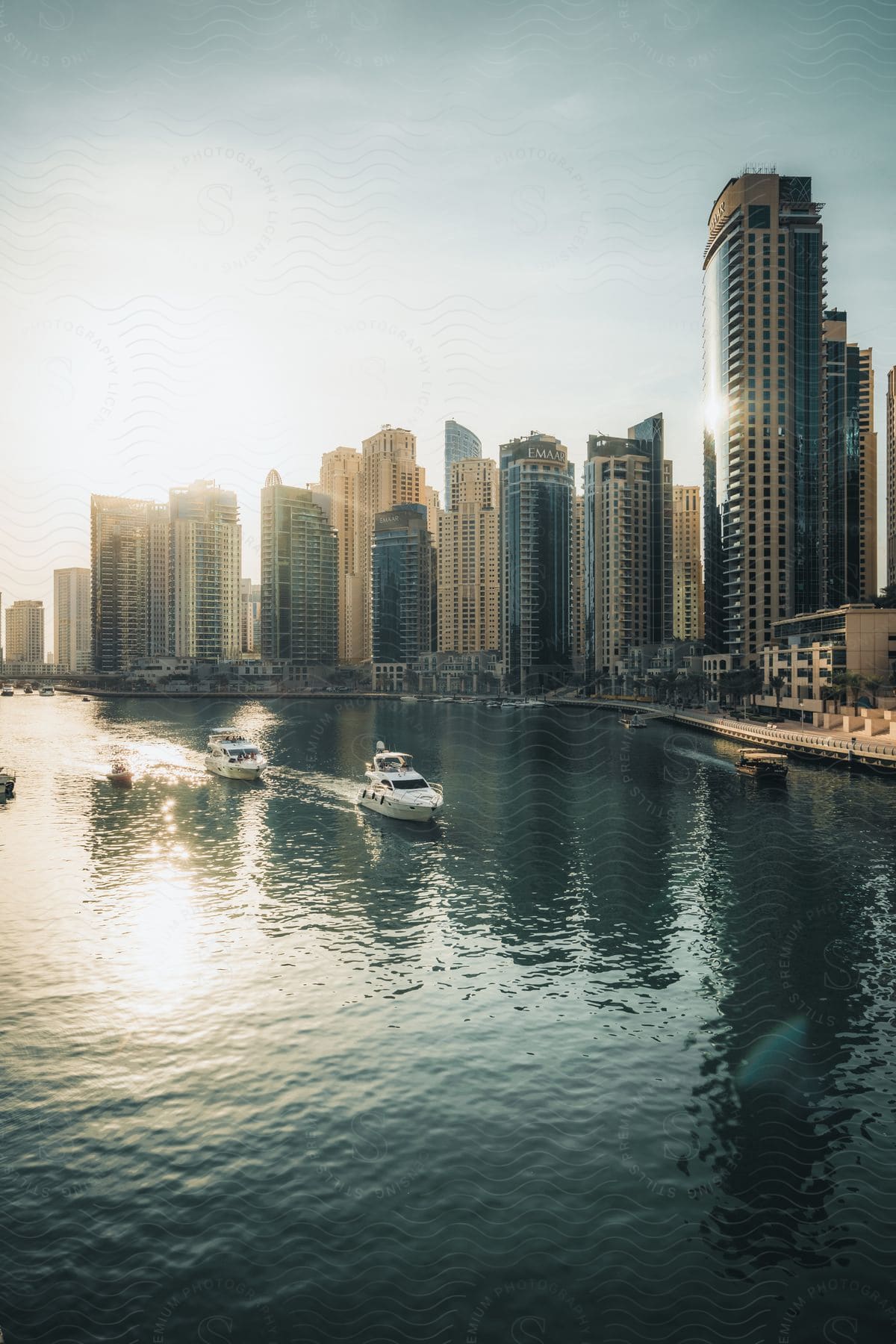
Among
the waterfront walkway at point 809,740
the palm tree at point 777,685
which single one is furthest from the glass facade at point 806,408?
the waterfront walkway at point 809,740

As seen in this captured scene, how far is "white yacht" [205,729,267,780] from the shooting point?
81.4 metres

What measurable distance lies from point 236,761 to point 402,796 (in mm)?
30536

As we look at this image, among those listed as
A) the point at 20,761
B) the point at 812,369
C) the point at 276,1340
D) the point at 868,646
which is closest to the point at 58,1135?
the point at 276,1340

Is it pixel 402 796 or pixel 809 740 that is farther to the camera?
pixel 809 740

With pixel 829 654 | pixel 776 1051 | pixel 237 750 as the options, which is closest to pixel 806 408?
pixel 829 654

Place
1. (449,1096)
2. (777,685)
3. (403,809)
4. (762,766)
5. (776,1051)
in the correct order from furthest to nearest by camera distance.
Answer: (777,685), (762,766), (403,809), (776,1051), (449,1096)

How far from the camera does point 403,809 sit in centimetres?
5784

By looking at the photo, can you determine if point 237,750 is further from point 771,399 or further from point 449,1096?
point 771,399

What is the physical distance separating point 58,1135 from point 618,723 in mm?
148741

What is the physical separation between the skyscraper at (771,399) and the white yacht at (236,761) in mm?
137720

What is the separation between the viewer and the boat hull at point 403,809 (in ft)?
188

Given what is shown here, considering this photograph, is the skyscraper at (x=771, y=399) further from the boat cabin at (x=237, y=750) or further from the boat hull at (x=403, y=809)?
the boat hull at (x=403, y=809)

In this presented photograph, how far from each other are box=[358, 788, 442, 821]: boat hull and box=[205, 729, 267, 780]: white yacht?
2303 cm

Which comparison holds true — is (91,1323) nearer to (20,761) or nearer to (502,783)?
(502,783)
